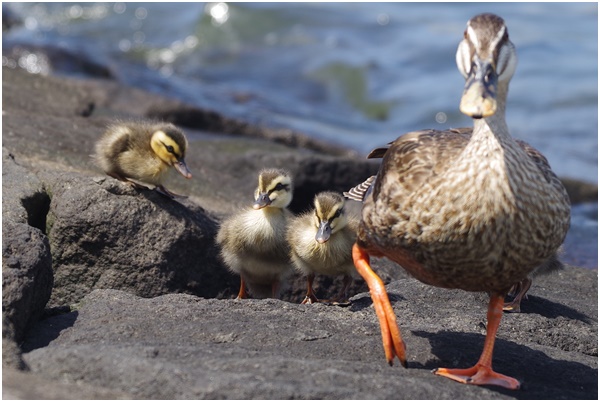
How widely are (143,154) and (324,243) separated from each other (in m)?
1.43

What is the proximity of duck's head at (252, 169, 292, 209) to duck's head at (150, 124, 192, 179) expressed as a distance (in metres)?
0.50

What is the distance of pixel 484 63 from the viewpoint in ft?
14.4

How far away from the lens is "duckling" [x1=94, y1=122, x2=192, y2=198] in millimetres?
6863

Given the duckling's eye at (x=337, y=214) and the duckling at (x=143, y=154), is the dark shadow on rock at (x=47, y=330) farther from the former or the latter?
the duckling's eye at (x=337, y=214)

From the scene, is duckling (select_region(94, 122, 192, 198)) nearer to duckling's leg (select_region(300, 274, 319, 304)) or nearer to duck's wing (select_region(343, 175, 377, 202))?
duckling's leg (select_region(300, 274, 319, 304))

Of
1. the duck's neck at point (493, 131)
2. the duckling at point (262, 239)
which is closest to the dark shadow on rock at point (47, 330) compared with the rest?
the duckling at point (262, 239)

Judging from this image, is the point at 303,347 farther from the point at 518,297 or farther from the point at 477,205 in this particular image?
the point at 518,297

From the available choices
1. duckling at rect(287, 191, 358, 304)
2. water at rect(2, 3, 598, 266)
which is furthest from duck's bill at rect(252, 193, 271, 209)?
water at rect(2, 3, 598, 266)

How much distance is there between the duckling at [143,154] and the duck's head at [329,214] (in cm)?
95

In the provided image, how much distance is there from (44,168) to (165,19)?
1755 cm

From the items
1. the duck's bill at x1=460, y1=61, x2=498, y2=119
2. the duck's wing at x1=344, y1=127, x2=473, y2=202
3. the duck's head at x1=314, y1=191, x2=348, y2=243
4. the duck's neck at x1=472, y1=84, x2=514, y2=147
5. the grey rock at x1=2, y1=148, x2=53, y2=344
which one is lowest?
the grey rock at x1=2, y1=148, x2=53, y2=344

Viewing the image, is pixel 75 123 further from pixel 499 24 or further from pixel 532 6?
pixel 532 6

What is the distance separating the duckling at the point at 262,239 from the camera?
22.3ft

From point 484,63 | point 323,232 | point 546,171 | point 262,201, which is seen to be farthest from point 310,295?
point 484,63
